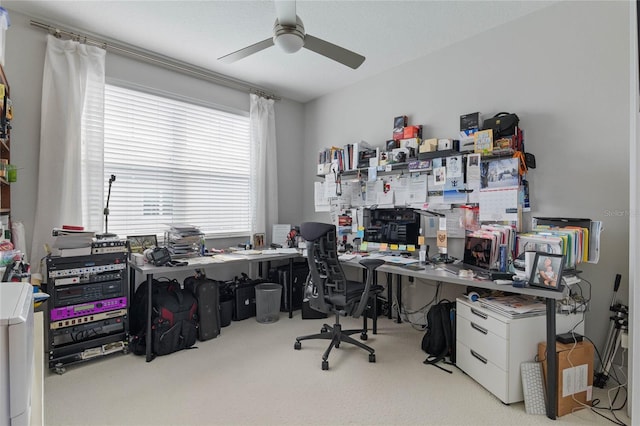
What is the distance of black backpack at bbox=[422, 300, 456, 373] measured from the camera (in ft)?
8.04

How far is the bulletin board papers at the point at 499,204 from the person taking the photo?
244 cm

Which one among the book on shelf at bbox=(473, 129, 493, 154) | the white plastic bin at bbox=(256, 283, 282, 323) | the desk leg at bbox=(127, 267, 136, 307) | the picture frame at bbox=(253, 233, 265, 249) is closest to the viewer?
the book on shelf at bbox=(473, 129, 493, 154)

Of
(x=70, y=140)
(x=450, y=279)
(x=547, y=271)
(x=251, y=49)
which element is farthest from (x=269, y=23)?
(x=547, y=271)

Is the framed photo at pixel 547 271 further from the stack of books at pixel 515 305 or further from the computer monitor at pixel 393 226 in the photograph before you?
the computer monitor at pixel 393 226

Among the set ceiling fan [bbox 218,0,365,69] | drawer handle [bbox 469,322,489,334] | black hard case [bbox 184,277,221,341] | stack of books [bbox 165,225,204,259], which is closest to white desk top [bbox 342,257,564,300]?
drawer handle [bbox 469,322,489,334]

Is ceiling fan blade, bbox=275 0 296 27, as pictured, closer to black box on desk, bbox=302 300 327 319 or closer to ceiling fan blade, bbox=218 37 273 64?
ceiling fan blade, bbox=218 37 273 64

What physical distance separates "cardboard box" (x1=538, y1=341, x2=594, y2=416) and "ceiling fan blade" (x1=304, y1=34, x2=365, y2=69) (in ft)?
7.39

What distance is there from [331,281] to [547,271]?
1.43m

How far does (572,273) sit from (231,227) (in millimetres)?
3345

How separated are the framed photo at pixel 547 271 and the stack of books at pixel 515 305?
7.3 inches

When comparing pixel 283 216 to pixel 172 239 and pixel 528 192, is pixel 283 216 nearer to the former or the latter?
pixel 172 239

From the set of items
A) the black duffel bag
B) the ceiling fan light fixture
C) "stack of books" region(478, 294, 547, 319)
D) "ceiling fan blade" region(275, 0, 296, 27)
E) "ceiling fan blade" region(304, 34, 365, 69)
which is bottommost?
"stack of books" region(478, 294, 547, 319)

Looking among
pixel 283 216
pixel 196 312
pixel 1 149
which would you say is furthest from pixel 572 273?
pixel 1 149

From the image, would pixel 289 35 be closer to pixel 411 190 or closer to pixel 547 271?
pixel 411 190
